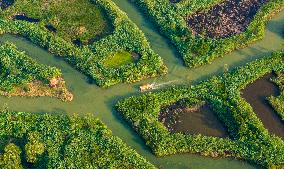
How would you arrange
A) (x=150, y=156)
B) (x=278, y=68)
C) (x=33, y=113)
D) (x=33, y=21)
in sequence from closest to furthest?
(x=150, y=156) < (x=33, y=113) < (x=278, y=68) < (x=33, y=21)

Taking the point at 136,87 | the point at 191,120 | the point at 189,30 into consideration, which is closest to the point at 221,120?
the point at 191,120

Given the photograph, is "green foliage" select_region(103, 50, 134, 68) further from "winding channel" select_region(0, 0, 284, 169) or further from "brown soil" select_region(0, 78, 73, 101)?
"brown soil" select_region(0, 78, 73, 101)

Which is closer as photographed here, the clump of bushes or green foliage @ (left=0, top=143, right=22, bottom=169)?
green foliage @ (left=0, top=143, right=22, bottom=169)

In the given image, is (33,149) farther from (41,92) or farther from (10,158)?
(41,92)

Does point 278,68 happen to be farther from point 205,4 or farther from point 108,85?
point 108,85

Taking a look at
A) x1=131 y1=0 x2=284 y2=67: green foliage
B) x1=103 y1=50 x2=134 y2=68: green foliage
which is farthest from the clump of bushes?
x1=131 y1=0 x2=284 y2=67: green foliage

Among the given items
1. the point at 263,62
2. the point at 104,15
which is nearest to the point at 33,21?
the point at 104,15
